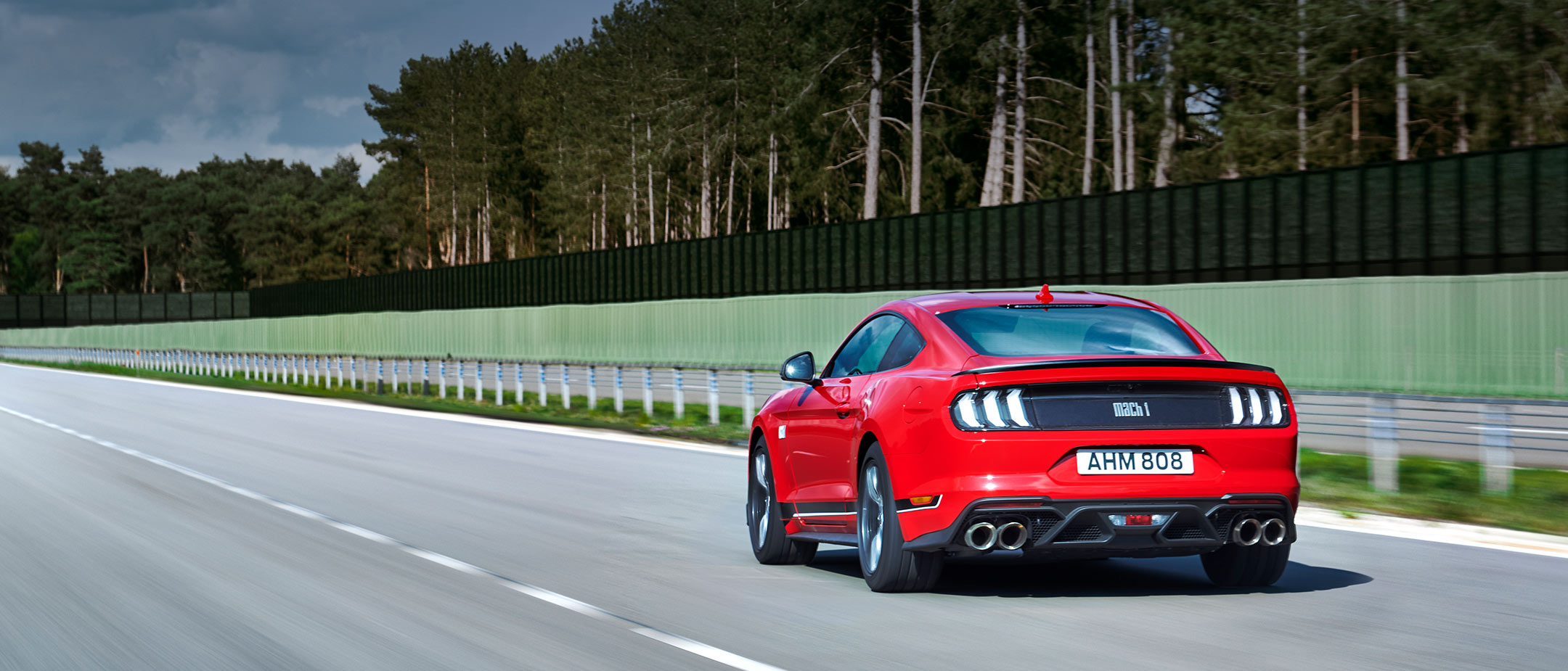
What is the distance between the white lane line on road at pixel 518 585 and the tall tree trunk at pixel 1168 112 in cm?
3914

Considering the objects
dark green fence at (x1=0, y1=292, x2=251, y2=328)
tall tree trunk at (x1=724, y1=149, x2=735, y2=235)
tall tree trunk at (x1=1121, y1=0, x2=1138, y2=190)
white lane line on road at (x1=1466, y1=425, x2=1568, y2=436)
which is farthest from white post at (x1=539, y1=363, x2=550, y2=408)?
dark green fence at (x1=0, y1=292, x2=251, y2=328)

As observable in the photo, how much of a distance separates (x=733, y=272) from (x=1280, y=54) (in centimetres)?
1667

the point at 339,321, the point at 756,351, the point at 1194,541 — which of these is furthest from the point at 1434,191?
the point at 339,321

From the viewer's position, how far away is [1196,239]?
3188 centimetres

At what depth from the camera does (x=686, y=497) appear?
13734mm

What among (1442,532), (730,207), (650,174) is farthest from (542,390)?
(650,174)

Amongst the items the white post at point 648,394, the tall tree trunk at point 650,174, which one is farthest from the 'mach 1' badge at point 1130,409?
the tall tree trunk at point 650,174

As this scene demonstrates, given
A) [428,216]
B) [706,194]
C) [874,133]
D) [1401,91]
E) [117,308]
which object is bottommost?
[117,308]

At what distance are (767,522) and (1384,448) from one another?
6577 millimetres

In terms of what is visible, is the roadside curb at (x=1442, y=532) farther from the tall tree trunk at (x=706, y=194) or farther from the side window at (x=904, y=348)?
the tall tree trunk at (x=706, y=194)

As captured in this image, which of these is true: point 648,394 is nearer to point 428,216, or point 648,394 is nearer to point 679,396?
point 679,396

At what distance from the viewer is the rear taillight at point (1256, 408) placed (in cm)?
755

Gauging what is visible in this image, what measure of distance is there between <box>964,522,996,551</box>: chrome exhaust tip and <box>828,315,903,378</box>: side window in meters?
1.49

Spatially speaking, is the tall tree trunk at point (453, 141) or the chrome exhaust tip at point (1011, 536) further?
the tall tree trunk at point (453, 141)
